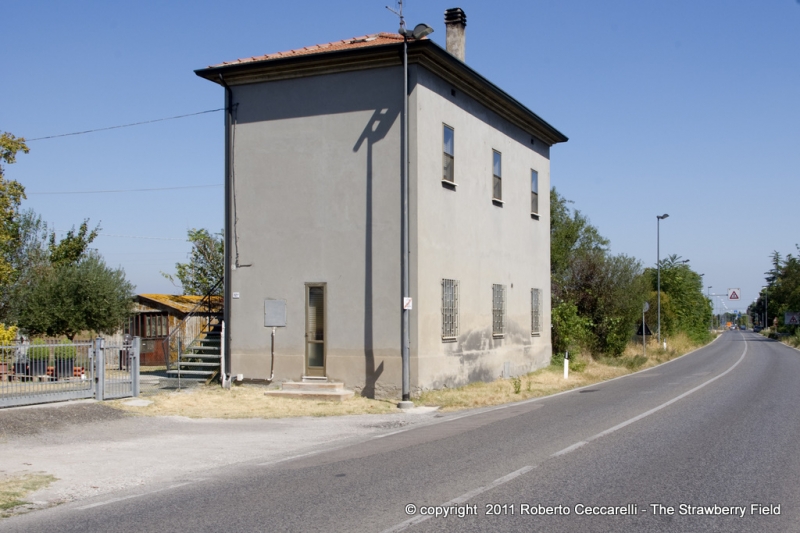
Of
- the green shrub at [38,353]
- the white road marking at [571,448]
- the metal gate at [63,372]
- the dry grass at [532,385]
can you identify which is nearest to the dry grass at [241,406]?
the metal gate at [63,372]

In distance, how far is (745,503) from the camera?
7277mm

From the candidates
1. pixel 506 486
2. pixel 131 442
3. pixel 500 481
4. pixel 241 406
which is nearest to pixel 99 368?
pixel 241 406

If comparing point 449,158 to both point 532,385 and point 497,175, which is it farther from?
point 532,385

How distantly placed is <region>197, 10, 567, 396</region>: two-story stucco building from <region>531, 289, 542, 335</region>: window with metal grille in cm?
530

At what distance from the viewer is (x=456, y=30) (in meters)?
23.2

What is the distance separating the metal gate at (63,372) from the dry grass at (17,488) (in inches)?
208

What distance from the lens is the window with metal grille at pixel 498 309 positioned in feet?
→ 74.7

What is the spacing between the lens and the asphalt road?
6.75 m

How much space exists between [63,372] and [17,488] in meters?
7.12

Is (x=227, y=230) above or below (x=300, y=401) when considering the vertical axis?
above

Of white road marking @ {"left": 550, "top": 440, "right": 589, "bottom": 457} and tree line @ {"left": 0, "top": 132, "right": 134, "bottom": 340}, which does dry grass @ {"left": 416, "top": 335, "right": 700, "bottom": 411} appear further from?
tree line @ {"left": 0, "top": 132, "right": 134, "bottom": 340}

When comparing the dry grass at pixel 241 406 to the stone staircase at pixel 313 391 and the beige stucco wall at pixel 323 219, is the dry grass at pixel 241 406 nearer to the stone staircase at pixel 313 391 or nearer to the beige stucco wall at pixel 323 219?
the stone staircase at pixel 313 391

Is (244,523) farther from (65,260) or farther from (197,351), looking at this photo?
(65,260)

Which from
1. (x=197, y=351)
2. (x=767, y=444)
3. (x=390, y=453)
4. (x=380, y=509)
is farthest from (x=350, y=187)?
(x=380, y=509)
